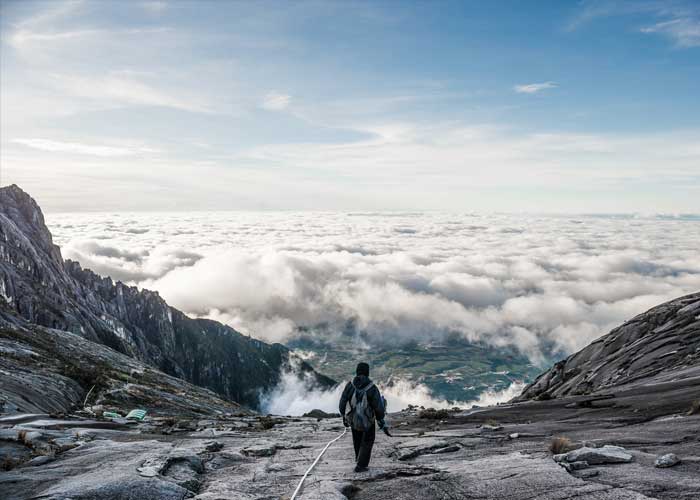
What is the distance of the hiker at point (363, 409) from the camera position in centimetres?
1627

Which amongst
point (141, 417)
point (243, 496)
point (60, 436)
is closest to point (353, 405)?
point (243, 496)

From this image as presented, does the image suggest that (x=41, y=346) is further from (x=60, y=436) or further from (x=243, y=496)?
(x=243, y=496)

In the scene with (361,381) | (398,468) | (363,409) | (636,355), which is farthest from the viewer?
(636,355)

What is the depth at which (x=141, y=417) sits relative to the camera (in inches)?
1647

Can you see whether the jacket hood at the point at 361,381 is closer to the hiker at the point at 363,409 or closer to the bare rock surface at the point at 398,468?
the hiker at the point at 363,409

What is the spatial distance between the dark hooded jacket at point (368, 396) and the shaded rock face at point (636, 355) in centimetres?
2586

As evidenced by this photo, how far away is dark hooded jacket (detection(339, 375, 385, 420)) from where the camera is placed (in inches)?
639

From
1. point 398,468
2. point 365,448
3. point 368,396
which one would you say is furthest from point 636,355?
point 368,396

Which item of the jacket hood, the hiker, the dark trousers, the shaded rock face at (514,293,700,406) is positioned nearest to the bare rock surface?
the dark trousers

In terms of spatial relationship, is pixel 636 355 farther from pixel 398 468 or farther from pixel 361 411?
pixel 361 411

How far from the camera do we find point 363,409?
16266 mm

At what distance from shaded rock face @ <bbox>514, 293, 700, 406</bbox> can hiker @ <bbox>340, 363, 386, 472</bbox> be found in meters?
25.9

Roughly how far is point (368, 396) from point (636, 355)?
40405mm

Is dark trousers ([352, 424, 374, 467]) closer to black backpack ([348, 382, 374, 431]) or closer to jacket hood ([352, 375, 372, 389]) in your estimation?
black backpack ([348, 382, 374, 431])
